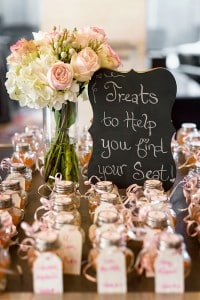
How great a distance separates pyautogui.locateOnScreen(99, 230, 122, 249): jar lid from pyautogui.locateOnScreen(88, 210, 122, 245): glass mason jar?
35mm

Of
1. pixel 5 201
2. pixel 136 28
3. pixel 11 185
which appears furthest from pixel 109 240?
pixel 136 28

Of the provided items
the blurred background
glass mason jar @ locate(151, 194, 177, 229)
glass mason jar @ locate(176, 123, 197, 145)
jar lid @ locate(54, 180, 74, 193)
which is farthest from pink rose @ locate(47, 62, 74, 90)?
the blurred background

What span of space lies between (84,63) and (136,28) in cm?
291

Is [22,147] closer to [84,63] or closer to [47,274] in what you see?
[84,63]

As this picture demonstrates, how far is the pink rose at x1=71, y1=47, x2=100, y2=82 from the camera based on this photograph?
56.2 inches

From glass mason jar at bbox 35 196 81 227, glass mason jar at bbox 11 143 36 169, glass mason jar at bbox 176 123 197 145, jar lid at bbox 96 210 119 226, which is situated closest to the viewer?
jar lid at bbox 96 210 119 226

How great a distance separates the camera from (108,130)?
1.57 meters

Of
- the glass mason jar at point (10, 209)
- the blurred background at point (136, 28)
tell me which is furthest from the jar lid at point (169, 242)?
the blurred background at point (136, 28)

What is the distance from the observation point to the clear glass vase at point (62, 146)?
158 cm

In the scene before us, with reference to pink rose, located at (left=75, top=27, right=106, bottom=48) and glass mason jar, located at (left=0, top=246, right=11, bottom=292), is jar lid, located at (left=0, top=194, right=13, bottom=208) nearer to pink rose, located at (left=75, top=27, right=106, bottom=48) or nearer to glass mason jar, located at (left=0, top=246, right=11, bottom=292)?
glass mason jar, located at (left=0, top=246, right=11, bottom=292)

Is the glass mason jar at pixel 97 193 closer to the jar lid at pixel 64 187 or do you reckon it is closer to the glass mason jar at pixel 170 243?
the jar lid at pixel 64 187

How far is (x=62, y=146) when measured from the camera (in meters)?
1.60

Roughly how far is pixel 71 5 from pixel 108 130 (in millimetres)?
2734

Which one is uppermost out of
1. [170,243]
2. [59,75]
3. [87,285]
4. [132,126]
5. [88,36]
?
[88,36]
